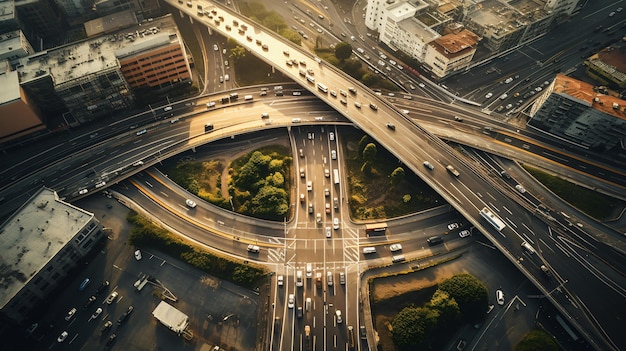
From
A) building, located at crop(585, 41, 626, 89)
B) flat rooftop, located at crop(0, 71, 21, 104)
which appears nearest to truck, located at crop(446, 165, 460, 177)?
building, located at crop(585, 41, 626, 89)

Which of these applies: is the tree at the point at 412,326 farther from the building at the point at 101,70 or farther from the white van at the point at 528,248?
the building at the point at 101,70

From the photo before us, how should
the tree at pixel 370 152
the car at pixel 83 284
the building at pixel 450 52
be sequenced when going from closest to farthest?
the car at pixel 83 284
the tree at pixel 370 152
the building at pixel 450 52

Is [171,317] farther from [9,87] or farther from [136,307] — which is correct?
[9,87]

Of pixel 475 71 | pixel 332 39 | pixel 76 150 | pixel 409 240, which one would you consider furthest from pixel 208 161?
pixel 475 71

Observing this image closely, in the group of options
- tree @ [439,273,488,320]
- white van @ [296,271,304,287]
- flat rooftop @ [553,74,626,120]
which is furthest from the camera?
flat rooftop @ [553,74,626,120]

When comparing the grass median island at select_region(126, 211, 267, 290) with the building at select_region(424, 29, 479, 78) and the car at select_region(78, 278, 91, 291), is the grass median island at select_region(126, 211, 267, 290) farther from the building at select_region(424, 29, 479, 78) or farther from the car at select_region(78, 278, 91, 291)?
the building at select_region(424, 29, 479, 78)

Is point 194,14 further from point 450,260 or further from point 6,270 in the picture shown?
point 450,260

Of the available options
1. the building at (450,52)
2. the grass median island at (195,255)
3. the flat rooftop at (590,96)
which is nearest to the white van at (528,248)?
the flat rooftop at (590,96)

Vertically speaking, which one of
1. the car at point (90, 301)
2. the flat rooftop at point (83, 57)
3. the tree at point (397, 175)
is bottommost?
the car at point (90, 301)
